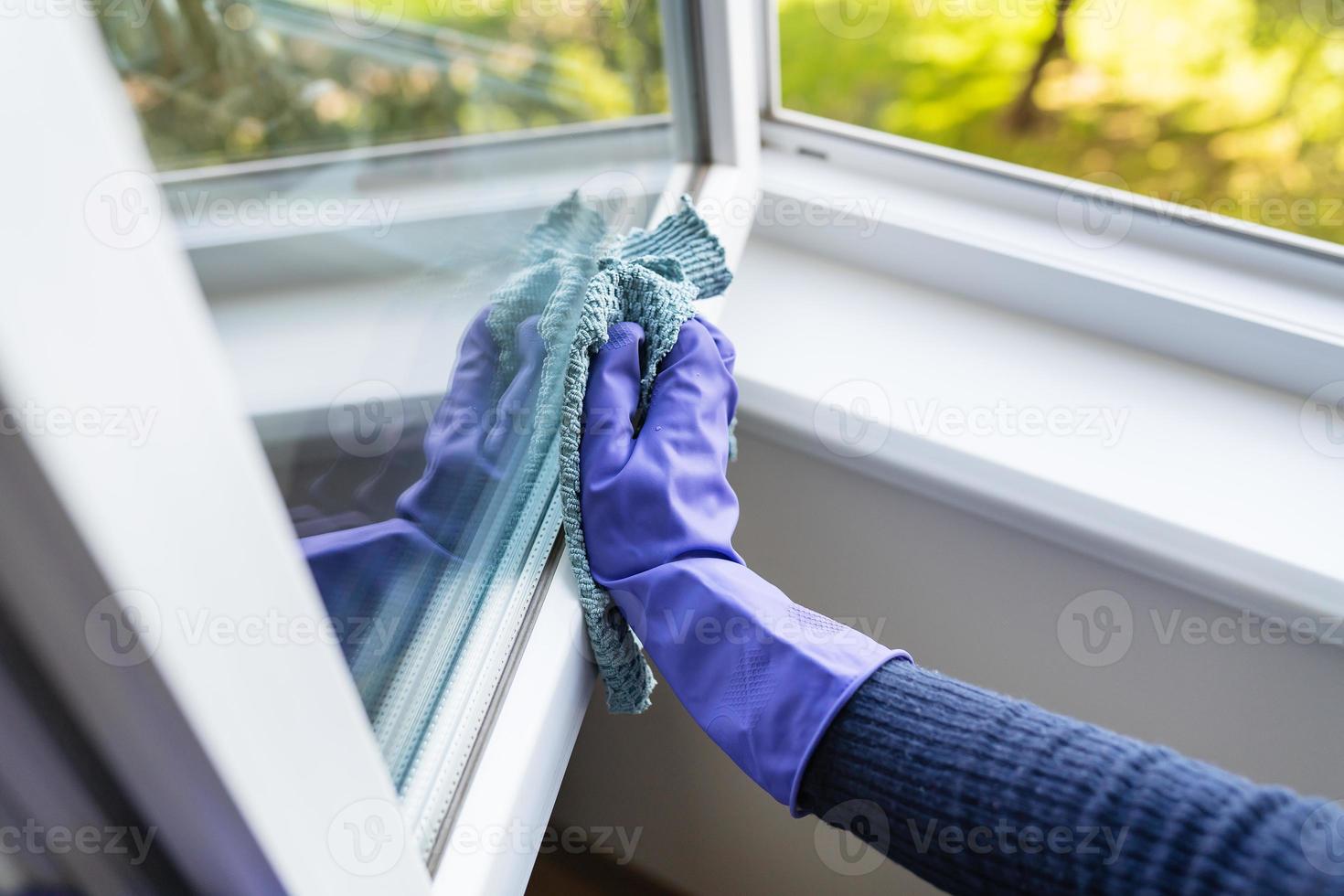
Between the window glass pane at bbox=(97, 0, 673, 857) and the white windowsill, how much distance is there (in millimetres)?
249

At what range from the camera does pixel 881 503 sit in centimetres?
81

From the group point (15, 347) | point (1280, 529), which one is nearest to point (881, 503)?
point (1280, 529)

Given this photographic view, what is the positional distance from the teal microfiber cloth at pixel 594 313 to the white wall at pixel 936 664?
0.22 meters

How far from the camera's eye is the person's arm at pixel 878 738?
41 centimetres

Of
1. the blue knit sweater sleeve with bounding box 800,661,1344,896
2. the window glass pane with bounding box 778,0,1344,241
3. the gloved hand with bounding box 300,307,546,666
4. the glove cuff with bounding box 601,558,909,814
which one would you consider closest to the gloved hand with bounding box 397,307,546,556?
the gloved hand with bounding box 300,307,546,666

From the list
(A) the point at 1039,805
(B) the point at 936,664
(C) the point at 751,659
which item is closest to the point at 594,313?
(C) the point at 751,659

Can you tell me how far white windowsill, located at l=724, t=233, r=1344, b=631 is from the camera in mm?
698

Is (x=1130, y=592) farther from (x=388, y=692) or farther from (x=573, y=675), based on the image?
(x=388, y=692)

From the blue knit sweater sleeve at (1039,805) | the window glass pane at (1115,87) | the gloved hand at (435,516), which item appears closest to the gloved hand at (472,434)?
the gloved hand at (435,516)

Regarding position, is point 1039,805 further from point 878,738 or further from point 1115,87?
point 1115,87

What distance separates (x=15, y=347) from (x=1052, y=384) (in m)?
0.76

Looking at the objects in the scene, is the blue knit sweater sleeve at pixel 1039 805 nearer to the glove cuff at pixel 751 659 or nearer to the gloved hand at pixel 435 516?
the glove cuff at pixel 751 659

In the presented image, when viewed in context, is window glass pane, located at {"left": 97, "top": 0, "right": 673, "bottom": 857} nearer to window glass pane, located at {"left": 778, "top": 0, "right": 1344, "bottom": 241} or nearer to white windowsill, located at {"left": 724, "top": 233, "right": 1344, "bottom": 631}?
white windowsill, located at {"left": 724, "top": 233, "right": 1344, "bottom": 631}

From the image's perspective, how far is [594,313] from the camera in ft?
1.85
